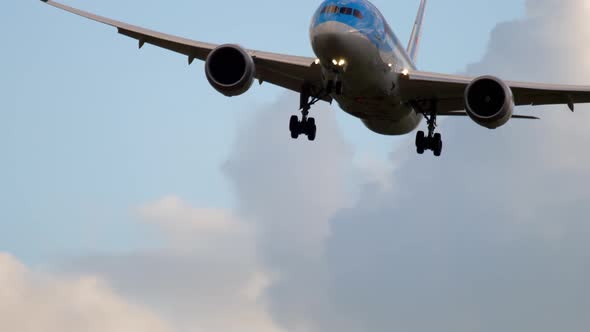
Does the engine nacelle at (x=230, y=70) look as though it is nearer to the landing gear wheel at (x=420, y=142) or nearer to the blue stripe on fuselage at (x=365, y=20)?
the blue stripe on fuselage at (x=365, y=20)

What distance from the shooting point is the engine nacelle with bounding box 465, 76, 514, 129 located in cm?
3850

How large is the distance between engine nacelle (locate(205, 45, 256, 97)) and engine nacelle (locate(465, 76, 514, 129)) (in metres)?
6.57

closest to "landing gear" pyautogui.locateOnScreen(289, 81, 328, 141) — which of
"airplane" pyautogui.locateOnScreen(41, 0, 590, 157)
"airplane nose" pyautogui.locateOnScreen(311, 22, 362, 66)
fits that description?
"airplane" pyautogui.locateOnScreen(41, 0, 590, 157)

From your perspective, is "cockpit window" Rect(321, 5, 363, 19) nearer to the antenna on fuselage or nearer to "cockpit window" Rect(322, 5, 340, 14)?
"cockpit window" Rect(322, 5, 340, 14)

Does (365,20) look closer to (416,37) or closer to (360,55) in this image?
(360,55)

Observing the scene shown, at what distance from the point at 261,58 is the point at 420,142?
691cm

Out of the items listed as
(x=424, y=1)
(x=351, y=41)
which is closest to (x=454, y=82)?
(x=351, y=41)

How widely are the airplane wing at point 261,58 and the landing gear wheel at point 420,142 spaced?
3887 mm

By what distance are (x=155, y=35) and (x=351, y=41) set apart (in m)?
8.31

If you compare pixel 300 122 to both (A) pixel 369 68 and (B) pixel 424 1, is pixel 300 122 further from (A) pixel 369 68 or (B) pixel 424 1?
(B) pixel 424 1

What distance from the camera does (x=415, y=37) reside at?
180 ft

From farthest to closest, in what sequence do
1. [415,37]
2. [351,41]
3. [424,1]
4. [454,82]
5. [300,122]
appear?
1. [424,1]
2. [415,37]
3. [300,122]
4. [454,82]
5. [351,41]

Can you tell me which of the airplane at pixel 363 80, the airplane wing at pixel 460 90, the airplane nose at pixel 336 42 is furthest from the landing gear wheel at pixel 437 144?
the airplane nose at pixel 336 42

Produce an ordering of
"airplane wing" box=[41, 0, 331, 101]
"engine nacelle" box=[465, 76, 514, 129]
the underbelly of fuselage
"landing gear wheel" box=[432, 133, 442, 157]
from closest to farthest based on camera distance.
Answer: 1. the underbelly of fuselage
2. "engine nacelle" box=[465, 76, 514, 129]
3. "airplane wing" box=[41, 0, 331, 101]
4. "landing gear wheel" box=[432, 133, 442, 157]
